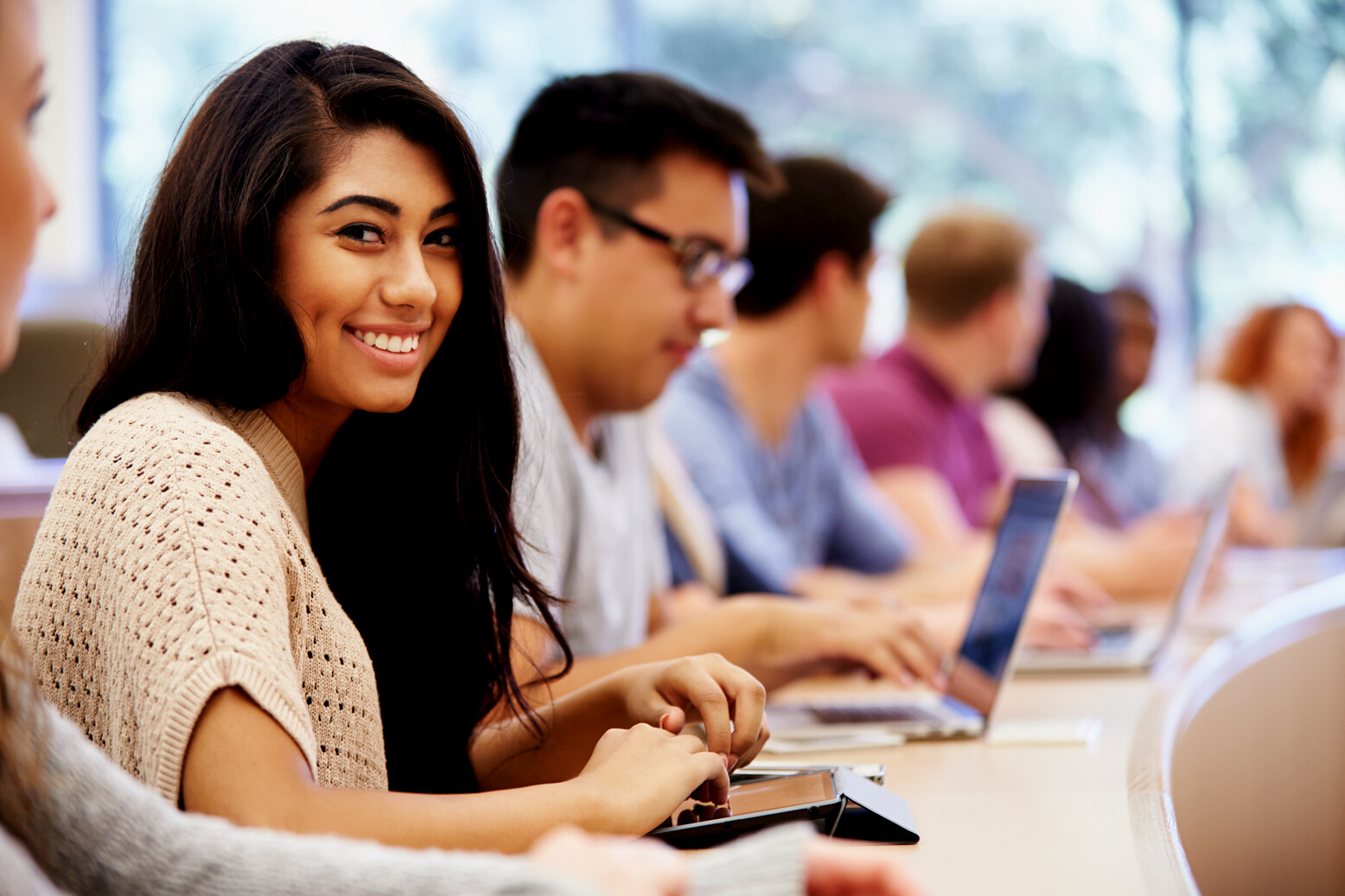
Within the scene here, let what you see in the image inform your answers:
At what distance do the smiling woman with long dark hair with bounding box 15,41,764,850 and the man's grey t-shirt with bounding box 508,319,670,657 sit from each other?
0.54 feet

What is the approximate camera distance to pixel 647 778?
78 cm

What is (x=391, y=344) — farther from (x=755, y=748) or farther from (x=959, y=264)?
(x=959, y=264)

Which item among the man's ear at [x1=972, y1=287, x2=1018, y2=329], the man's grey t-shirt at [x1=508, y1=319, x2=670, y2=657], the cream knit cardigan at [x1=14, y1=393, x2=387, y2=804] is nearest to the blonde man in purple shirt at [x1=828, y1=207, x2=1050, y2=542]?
the man's ear at [x1=972, y1=287, x2=1018, y2=329]

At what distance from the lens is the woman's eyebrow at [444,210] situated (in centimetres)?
97

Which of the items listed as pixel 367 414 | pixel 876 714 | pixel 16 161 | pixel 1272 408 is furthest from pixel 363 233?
pixel 1272 408

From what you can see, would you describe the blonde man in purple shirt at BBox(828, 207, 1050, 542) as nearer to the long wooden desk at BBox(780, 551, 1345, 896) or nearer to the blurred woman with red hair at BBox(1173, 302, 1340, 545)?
the blurred woman with red hair at BBox(1173, 302, 1340, 545)

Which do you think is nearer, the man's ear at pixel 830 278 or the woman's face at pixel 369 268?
the woman's face at pixel 369 268

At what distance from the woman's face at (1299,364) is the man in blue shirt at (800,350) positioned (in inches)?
85.4

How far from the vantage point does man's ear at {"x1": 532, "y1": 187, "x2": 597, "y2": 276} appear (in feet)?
5.38

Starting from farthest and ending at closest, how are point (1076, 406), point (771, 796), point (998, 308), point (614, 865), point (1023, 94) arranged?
point (1023, 94)
point (1076, 406)
point (998, 308)
point (771, 796)
point (614, 865)

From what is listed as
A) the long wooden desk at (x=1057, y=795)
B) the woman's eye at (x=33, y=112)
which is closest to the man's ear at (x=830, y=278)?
the long wooden desk at (x=1057, y=795)

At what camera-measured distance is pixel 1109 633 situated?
6.51ft

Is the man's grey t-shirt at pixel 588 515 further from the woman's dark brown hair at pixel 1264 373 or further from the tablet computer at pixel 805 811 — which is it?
the woman's dark brown hair at pixel 1264 373

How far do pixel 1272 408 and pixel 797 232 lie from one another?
2388 mm
